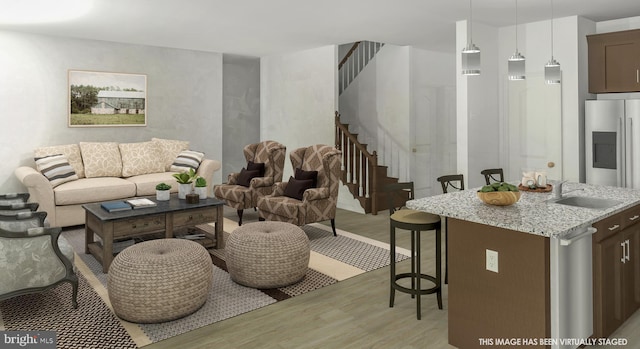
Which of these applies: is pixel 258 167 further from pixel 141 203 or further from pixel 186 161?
pixel 141 203

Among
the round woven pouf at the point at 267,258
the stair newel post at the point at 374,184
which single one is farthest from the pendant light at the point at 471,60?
the stair newel post at the point at 374,184

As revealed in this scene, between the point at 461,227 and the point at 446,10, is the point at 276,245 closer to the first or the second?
the point at 461,227

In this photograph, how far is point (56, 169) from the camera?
603 centimetres

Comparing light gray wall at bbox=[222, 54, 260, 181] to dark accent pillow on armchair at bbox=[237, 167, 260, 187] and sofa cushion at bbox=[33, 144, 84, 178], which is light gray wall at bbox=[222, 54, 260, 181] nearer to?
dark accent pillow on armchair at bbox=[237, 167, 260, 187]

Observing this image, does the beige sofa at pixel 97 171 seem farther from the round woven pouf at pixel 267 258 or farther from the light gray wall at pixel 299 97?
the round woven pouf at pixel 267 258

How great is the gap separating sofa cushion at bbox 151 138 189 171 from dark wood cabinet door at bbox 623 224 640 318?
20.0 ft

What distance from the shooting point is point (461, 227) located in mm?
2818

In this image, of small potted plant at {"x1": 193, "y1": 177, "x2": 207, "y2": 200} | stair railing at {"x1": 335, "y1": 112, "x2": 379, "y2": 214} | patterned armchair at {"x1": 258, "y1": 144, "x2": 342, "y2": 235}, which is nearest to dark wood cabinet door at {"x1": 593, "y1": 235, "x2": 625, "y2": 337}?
patterned armchair at {"x1": 258, "y1": 144, "x2": 342, "y2": 235}

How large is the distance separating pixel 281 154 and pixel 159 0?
8.35 feet

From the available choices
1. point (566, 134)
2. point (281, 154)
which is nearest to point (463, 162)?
point (566, 134)

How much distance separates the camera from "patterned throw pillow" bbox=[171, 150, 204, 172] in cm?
704

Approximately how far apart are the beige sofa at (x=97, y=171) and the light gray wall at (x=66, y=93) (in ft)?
1.11

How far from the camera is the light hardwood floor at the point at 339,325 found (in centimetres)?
295

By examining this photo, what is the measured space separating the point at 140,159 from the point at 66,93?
1407 millimetres
